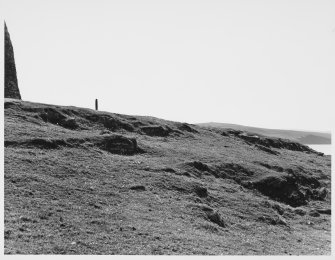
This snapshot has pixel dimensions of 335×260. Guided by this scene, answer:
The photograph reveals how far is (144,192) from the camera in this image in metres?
18.4

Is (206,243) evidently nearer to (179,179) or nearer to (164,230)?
(164,230)

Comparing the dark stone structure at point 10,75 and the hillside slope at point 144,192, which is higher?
the dark stone structure at point 10,75

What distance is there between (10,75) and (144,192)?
28641 millimetres

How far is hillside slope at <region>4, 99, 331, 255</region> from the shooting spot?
1269cm

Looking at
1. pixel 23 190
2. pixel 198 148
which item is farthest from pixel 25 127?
pixel 198 148

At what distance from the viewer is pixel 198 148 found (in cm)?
3117

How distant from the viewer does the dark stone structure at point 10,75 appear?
3956cm

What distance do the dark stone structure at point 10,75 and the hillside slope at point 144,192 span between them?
410 inches

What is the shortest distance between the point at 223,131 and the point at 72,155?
73.2 ft

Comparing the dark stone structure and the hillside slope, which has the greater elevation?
the dark stone structure

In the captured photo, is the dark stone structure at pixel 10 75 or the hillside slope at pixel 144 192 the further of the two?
the dark stone structure at pixel 10 75

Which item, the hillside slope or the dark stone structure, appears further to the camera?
the dark stone structure

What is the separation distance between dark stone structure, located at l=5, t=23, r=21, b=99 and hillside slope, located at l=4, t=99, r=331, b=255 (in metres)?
10.4

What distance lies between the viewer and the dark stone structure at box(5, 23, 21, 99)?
3956 centimetres
